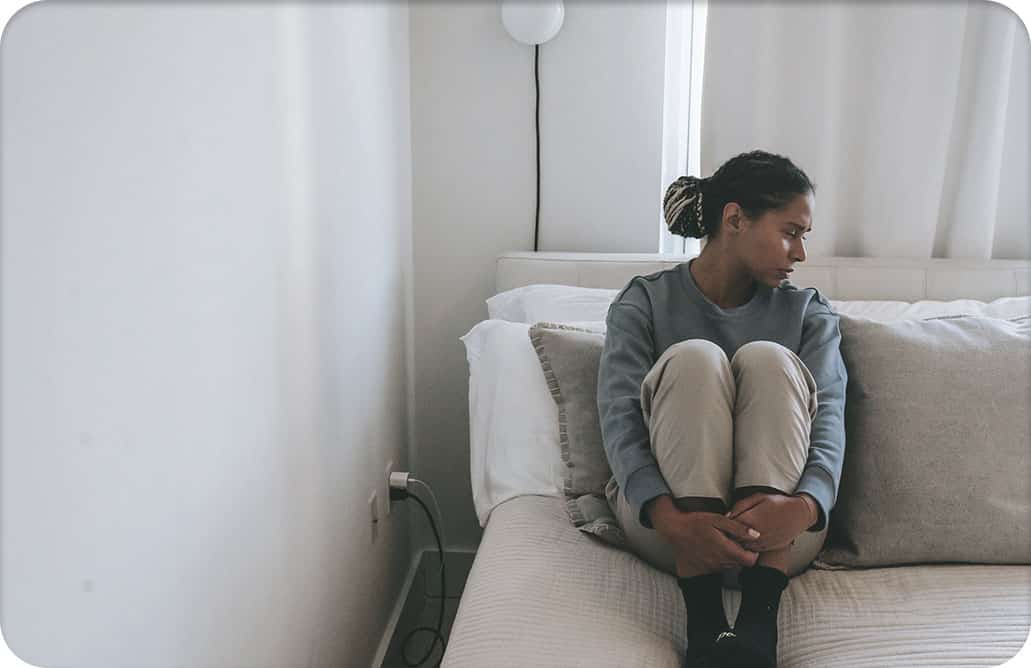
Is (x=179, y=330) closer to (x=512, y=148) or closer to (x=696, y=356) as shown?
(x=696, y=356)

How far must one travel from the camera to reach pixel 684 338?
1325mm

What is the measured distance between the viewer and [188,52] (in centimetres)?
74

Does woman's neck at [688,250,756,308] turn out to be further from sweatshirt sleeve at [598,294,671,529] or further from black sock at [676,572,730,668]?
black sock at [676,572,730,668]

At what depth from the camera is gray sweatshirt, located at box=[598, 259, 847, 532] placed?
43.7 inches

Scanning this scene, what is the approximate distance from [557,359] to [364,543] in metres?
0.49

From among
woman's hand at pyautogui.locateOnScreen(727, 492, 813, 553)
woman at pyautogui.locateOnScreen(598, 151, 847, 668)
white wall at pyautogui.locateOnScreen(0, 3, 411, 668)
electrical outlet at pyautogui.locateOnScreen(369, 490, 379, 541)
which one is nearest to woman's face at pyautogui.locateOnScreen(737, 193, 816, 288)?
woman at pyautogui.locateOnScreen(598, 151, 847, 668)

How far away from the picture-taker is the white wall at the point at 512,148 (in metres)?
1.78

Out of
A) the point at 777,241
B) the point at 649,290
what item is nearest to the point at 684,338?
the point at 649,290

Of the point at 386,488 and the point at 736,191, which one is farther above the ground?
the point at 736,191

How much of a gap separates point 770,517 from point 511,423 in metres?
0.51

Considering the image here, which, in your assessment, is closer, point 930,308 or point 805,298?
point 805,298

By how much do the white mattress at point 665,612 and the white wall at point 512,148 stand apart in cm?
81

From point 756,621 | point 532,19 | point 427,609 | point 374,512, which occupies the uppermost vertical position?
point 532,19

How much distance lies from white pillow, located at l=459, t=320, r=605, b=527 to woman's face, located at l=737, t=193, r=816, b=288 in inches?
11.5
